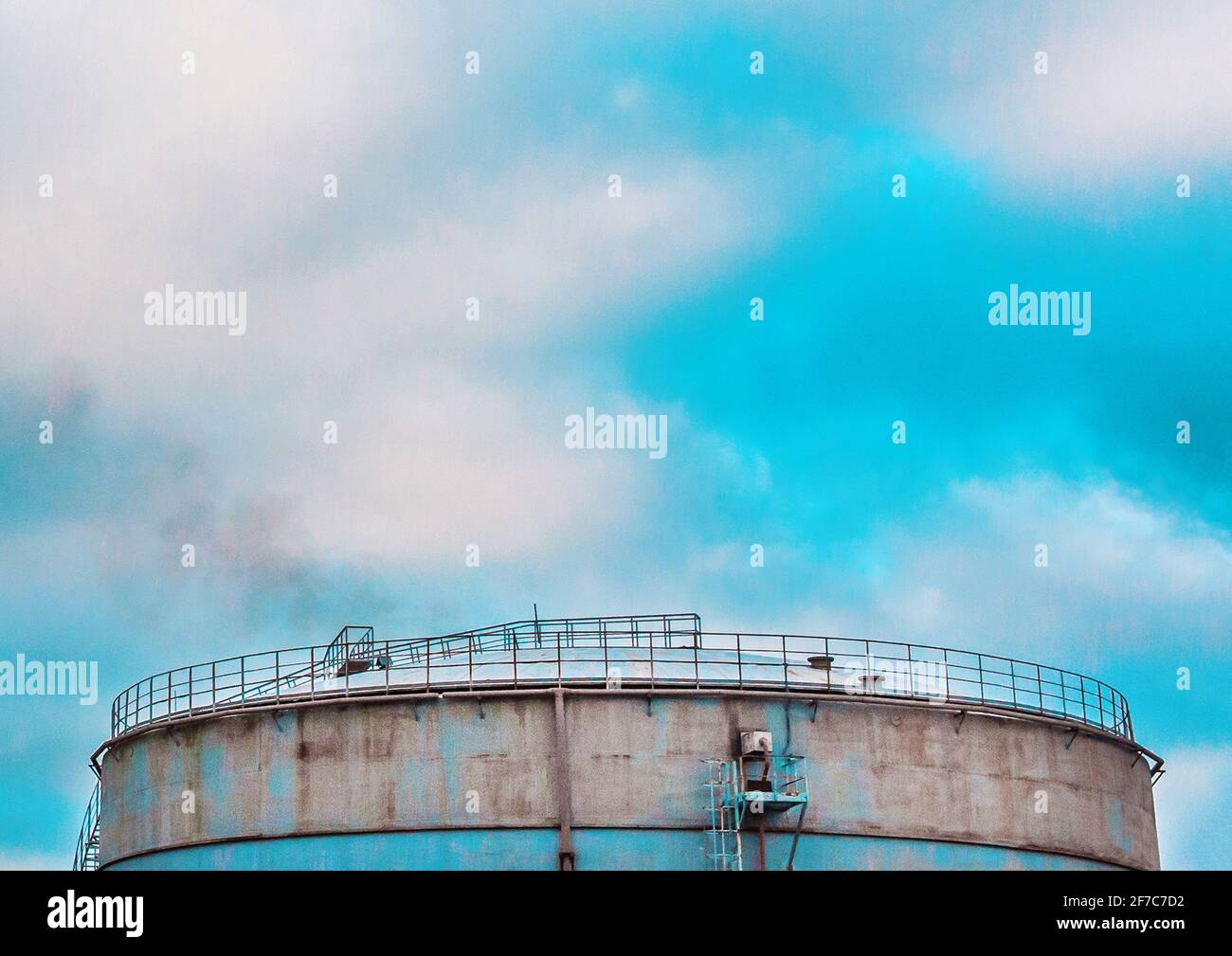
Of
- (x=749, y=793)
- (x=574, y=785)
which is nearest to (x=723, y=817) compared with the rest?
(x=749, y=793)

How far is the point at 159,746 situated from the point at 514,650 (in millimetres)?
7848

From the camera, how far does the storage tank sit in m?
32.9

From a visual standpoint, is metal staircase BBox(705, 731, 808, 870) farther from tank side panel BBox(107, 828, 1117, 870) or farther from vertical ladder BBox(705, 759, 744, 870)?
tank side panel BBox(107, 828, 1117, 870)

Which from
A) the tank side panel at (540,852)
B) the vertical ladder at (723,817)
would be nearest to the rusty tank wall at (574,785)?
the tank side panel at (540,852)

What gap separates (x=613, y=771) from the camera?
33.2 meters

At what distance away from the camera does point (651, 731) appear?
3375cm

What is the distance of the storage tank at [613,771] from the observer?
3294 cm

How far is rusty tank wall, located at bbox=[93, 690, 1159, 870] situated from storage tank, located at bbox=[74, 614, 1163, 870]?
0.04 metres

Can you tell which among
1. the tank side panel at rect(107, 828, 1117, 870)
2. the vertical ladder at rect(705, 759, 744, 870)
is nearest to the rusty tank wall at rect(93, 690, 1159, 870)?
the tank side panel at rect(107, 828, 1117, 870)

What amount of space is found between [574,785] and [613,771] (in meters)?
0.79

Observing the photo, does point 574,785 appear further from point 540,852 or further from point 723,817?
point 723,817

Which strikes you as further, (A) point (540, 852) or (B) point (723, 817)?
(B) point (723, 817)
